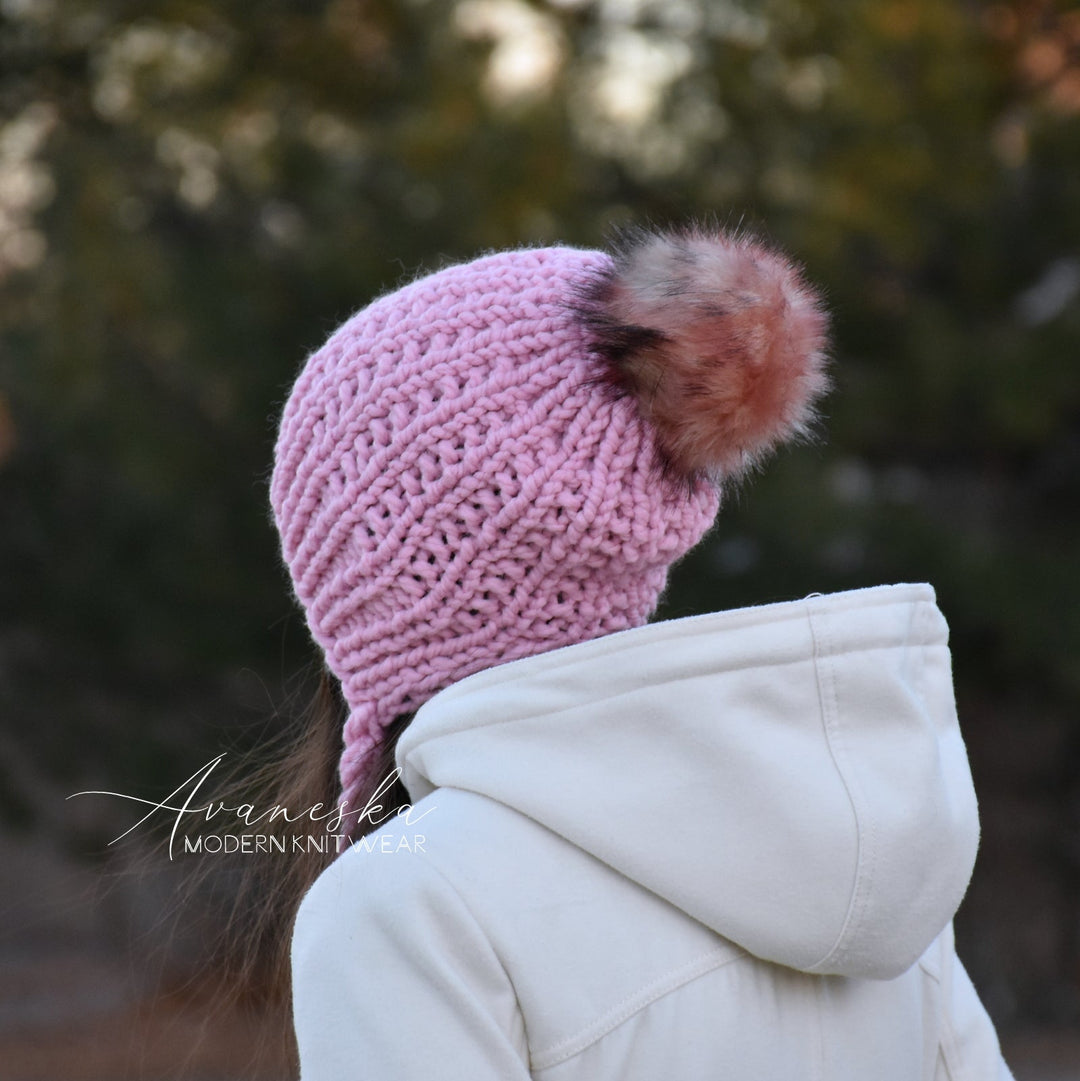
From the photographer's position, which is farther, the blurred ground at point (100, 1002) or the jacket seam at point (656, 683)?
the blurred ground at point (100, 1002)

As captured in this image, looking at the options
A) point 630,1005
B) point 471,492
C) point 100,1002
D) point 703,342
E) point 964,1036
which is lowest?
point 100,1002

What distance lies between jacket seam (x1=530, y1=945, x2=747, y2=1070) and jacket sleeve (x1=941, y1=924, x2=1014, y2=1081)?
359mm

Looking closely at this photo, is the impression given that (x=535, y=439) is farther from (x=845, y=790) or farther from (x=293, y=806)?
(x=293, y=806)

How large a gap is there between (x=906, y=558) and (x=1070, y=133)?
1571 mm

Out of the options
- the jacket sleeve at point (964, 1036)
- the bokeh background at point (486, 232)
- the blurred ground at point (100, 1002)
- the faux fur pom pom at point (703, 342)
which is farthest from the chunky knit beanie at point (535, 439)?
the blurred ground at point (100, 1002)

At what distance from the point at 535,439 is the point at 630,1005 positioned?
1.58 ft

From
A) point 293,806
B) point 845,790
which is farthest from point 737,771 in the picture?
point 293,806

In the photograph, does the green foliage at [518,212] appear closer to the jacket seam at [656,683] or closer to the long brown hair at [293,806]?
the long brown hair at [293,806]

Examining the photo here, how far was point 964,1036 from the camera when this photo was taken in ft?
4.30

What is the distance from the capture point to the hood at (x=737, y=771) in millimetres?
1027

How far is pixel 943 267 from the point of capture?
508 centimetres

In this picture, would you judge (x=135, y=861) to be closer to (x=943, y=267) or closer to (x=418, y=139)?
(x=418, y=139)

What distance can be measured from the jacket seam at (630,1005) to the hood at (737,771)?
0.03 meters

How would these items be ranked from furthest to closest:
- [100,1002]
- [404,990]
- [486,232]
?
[100,1002], [486,232], [404,990]
